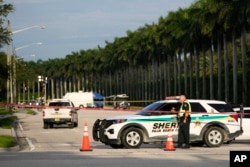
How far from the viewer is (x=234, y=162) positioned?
34.2ft

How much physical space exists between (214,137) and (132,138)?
2860 mm

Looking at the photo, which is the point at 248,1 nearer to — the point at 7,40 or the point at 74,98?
the point at 7,40

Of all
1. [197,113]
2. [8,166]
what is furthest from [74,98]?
[8,166]

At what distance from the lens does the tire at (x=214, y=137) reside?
75.1ft

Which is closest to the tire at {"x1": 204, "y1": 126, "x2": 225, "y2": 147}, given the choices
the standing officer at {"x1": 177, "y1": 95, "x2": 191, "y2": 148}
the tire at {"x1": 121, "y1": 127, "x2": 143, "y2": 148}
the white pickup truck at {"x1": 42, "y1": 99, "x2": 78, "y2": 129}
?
the standing officer at {"x1": 177, "y1": 95, "x2": 191, "y2": 148}

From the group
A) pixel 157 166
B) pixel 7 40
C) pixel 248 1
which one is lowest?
pixel 157 166

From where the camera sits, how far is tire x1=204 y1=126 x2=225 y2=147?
22902 millimetres

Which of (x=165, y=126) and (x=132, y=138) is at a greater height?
(x=165, y=126)

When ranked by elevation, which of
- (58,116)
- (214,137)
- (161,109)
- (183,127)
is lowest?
(214,137)

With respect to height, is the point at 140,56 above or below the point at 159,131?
above

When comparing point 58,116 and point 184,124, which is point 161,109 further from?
point 58,116

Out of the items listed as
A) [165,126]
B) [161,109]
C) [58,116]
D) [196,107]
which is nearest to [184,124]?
[165,126]

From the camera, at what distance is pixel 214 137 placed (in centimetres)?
2298

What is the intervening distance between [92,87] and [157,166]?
548 ft
